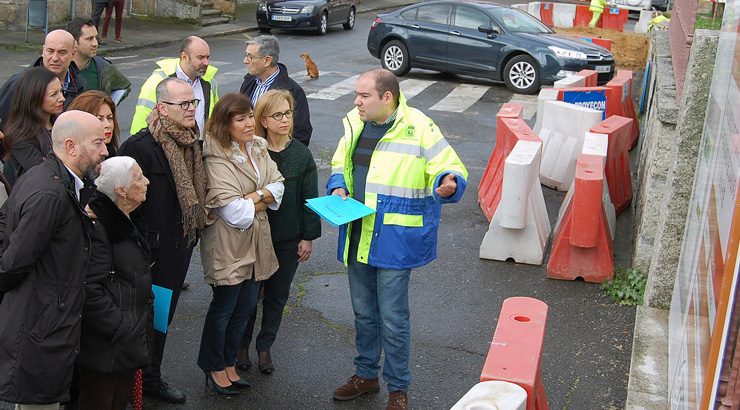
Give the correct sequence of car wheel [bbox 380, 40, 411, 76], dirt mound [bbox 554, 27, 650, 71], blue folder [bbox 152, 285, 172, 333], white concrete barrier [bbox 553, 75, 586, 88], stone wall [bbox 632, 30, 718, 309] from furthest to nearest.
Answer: dirt mound [bbox 554, 27, 650, 71], car wheel [bbox 380, 40, 411, 76], white concrete barrier [bbox 553, 75, 586, 88], stone wall [bbox 632, 30, 718, 309], blue folder [bbox 152, 285, 172, 333]

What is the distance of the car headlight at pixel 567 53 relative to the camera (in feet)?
57.7

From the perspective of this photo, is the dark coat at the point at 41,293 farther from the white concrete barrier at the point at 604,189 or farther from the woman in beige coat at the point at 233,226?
the white concrete barrier at the point at 604,189

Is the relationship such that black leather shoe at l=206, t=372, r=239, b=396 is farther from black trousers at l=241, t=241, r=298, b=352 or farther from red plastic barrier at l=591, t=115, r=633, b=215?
red plastic barrier at l=591, t=115, r=633, b=215

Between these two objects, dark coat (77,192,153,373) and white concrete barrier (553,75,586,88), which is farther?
white concrete barrier (553,75,586,88)

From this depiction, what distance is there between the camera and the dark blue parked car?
1773 centimetres

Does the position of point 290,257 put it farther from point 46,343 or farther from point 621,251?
point 621,251

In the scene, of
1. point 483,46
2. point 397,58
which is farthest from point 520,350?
point 397,58

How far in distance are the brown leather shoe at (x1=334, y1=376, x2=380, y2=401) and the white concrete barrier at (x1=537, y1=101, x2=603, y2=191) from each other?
539cm

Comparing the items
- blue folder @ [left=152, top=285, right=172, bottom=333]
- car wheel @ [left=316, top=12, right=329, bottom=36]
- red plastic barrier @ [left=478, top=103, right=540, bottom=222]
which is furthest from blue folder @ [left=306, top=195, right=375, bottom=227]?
car wheel @ [left=316, top=12, right=329, bottom=36]

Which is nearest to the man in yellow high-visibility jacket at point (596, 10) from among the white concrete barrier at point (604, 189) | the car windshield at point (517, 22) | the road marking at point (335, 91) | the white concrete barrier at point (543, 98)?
the car windshield at point (517, 22)

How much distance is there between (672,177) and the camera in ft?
22.2

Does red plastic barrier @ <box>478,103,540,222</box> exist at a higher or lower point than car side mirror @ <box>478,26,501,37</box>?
lower

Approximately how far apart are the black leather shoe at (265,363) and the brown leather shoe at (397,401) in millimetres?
905

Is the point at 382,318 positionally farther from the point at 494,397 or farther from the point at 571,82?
the point at 571,82
